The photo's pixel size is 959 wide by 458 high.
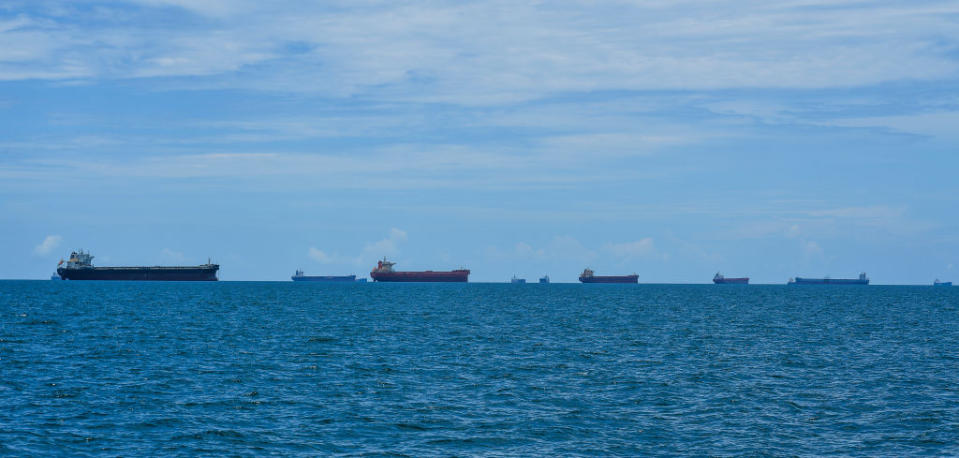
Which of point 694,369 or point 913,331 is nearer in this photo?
point 694,369

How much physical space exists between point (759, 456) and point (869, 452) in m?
4.00

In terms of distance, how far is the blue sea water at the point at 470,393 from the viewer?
95.9 feet

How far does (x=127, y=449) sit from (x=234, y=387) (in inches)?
495

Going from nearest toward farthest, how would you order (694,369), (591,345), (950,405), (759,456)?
(759,456) < (950,405) < (694,369) < (591,345)

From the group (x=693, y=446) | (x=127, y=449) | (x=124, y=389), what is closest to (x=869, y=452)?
(x=693, y=446)

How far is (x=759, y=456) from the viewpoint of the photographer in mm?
27484

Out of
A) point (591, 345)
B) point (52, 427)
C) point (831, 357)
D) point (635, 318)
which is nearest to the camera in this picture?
point (52, 427)

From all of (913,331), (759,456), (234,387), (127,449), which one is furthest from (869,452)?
(913,331)

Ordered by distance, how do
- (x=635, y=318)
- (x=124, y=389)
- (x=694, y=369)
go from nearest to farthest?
(x=124, y=389)
(x=694, y=369)
(x=635, y=318)

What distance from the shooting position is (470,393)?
38.9 metres

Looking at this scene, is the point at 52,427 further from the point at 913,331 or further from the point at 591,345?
the point at 913,331

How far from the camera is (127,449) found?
2758 cm

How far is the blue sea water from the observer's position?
2922 cm

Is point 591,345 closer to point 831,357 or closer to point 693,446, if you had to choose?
point 831,357
